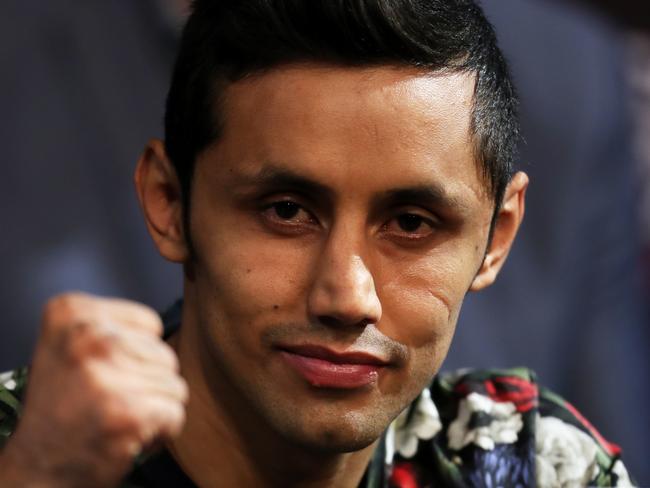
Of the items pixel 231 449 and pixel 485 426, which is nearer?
pixel 231 449

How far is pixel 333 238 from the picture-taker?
184 centimetres

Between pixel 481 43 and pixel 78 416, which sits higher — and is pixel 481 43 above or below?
above

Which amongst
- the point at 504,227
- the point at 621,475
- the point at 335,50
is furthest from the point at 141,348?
the point at 621,475

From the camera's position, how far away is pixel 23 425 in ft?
4.96

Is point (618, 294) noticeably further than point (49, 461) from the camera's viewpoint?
Yes

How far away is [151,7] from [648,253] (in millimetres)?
1934

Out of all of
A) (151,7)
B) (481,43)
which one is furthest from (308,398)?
(151,7)

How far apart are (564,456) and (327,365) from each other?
75 centimetres

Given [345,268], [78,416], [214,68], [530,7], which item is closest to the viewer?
[78,416]

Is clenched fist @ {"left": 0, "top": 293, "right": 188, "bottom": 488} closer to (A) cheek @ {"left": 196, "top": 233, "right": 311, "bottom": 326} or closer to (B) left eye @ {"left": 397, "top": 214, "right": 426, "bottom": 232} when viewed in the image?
(A) cheek @ {"left": 196, "top": 233, "right": 311, "bottom": 326}

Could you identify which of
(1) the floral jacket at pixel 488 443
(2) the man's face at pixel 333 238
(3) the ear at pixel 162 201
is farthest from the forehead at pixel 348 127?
(1) the floral jacket at pixel 488 443

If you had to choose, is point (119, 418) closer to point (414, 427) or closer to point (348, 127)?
point (348, 127)

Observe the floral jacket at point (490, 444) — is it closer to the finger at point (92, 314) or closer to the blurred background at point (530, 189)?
the finger at point (92, 314)

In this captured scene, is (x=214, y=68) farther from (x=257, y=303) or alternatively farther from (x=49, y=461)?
(x=49, y=461)
